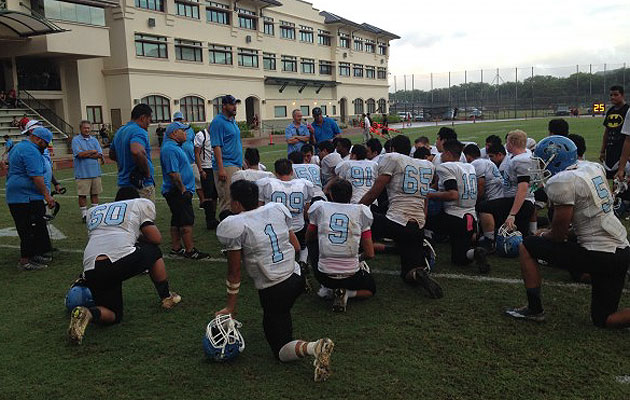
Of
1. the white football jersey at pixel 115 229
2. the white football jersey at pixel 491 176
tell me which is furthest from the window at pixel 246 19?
the white football jersey at pixel 115 229

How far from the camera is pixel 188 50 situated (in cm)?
3666

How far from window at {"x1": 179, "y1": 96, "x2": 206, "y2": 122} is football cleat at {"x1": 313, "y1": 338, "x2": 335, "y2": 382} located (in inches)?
1347

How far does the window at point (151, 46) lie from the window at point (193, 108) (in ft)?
11.4

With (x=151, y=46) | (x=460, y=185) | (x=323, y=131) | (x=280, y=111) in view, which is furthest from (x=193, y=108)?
(x=460, y=185)

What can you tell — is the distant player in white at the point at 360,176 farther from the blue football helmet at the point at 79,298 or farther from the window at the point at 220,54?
the window at the point at 220,54

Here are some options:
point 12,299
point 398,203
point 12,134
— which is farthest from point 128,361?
point 12,134

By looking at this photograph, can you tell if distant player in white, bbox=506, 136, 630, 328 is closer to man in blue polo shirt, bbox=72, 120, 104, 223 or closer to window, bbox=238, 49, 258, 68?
man in blue polo shirt, bbox=72, 120, 104, 223

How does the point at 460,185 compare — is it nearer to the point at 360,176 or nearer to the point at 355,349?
the point at 360,176

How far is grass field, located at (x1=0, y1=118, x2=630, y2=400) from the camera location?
3.61 m

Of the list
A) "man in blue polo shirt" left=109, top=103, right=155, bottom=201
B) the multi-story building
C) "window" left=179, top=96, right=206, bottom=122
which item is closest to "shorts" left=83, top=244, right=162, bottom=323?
"man in blue polo shirt" left=109, top=103, right=155, bottom=201

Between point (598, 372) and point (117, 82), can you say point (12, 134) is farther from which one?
point (598, 372)

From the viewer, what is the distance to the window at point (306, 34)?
4994 centimetres

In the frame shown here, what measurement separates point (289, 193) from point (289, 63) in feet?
146

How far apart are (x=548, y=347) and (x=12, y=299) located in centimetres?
558
